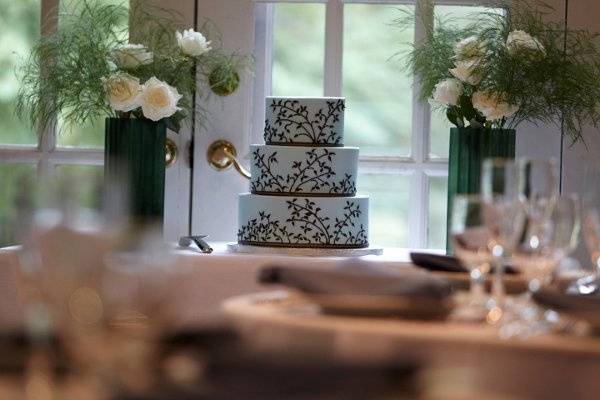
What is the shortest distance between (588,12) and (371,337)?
5.43 ft

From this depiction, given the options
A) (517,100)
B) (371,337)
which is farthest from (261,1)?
A: (371,337)

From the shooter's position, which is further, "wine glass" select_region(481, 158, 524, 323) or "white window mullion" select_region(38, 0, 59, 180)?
"white window mullion" select_region(38, 0, 59, 180)

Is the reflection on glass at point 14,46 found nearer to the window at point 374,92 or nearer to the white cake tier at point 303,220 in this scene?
the window at point 374,92

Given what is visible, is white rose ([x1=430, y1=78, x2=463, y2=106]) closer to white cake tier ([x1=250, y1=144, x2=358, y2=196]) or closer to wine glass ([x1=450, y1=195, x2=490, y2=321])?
white cake tier ([x1=250, y1=144, x2=358, y2=196])

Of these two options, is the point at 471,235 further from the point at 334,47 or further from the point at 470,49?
the point at 334,47

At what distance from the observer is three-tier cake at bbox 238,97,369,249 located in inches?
92.2

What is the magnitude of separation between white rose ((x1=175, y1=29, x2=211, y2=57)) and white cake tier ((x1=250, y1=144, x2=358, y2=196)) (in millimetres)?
202

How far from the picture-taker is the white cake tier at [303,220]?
234cm

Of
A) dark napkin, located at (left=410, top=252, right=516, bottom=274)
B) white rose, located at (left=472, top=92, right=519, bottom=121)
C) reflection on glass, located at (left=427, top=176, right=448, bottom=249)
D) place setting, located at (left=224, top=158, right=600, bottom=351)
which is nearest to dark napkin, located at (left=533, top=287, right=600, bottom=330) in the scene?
place setting, located at (left=224, top=158, right=600, bottom=351)

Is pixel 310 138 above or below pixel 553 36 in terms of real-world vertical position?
below

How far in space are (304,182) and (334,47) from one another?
1.24 feet

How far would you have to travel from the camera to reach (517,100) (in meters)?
2.30

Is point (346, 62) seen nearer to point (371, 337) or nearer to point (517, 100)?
point (517, 100)

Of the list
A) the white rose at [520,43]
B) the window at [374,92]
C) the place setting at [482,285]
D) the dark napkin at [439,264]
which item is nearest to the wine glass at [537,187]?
the place setting at [482,285]
